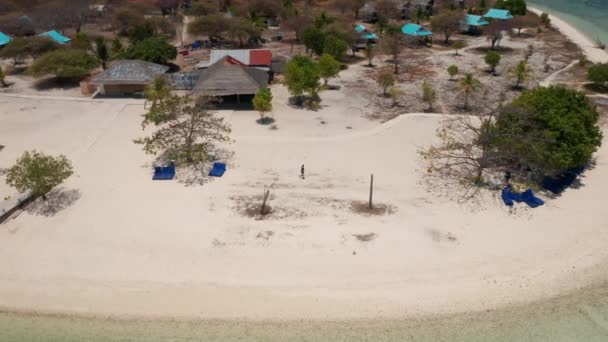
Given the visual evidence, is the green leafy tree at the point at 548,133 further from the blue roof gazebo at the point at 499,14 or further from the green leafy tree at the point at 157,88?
the blue roof gazebo at the point at 499,14

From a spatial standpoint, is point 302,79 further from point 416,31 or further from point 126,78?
point 416,31

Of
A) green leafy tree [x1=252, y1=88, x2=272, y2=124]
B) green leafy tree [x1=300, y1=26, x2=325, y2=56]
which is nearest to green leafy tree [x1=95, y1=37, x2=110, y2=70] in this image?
green leafy tree [x1=300, y1=26, x2=325, y2=56]

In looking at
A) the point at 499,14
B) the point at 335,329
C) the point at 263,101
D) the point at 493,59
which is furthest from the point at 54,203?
the point at 499,14

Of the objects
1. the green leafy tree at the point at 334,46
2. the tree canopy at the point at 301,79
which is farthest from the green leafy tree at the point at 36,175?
the green leafy tree at the point at 334,46

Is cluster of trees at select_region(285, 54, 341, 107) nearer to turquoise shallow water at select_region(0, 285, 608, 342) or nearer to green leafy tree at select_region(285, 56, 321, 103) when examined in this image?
green leafy tree at select_region(285, 56, 321, 103)

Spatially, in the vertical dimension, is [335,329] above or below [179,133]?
below
